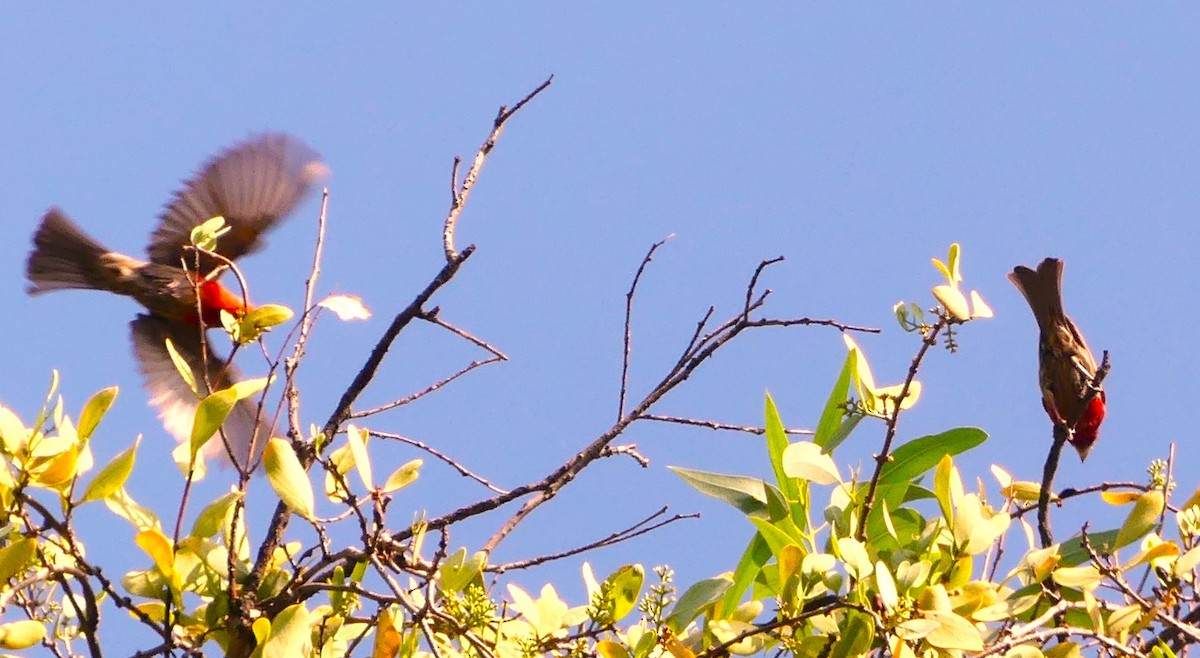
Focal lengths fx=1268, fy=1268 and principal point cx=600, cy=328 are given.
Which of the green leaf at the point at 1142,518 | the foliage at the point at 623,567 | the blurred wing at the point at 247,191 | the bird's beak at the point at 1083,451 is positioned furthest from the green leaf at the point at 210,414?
the bird's beak at the point at 1083,451

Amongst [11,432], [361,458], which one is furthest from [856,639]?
[11,432]

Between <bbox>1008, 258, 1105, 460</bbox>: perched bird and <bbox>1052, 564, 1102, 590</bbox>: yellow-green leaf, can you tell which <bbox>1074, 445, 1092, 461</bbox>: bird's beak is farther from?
<bbox>1052, 564, 1102, 590</bbox>: yellow-green leaf

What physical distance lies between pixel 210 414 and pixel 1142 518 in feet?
5.58

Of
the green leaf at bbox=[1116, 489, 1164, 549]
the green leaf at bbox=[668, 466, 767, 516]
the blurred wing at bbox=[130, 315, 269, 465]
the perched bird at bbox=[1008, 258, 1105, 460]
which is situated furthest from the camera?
the blurred wing at bbox=[130, 315, 269, 465]

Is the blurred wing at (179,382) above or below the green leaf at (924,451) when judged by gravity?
above

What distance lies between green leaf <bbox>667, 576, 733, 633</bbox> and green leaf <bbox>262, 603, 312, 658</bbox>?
768 mm

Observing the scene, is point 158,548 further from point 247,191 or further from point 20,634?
point 247,191

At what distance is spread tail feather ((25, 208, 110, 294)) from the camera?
5426 millimetres

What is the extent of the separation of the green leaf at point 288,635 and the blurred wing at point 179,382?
2.18 metres

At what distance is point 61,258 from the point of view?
5.48 m

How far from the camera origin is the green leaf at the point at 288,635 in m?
2.00

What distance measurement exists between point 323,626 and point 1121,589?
4.69 ft

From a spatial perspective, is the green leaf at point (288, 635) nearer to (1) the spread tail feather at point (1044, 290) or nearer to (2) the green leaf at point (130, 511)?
(2) the green leaf at point (130, 511)

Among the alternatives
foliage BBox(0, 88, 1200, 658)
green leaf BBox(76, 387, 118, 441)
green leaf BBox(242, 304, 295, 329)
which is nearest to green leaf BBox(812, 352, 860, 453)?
foliage BBox(0, 88, 1200, 658)
